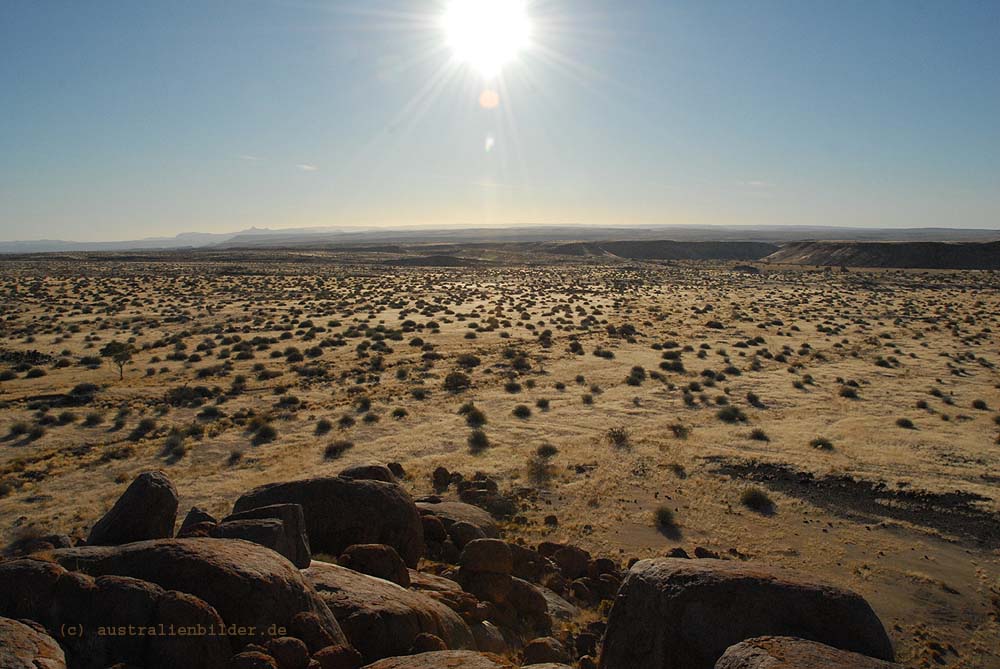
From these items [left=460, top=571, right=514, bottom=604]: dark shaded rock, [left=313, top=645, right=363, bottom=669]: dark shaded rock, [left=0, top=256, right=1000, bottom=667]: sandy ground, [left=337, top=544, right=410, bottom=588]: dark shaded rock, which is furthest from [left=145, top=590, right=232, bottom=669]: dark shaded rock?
[left=0, top=256, right=1000, bottom=667]: sandy ground

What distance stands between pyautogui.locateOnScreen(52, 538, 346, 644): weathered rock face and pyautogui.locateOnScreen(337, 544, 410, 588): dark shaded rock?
163 centimetres

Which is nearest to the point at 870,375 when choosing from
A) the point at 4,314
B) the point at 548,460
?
the point at 548,460

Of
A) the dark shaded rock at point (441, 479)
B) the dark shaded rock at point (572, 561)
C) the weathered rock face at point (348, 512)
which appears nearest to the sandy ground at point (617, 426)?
the dark shaded rock at point (441, 479)

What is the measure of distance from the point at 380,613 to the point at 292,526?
1893mm

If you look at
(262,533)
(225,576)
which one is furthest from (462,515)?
(225,576)

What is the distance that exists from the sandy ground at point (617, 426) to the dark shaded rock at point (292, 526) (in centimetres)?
541

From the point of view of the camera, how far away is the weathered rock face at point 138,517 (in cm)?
691

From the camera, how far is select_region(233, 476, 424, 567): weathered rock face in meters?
8.91

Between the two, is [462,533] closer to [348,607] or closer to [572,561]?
[572,561]

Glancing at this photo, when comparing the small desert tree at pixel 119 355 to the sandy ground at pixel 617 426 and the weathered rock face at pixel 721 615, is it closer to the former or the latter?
the sandy ground at pixel 617 426

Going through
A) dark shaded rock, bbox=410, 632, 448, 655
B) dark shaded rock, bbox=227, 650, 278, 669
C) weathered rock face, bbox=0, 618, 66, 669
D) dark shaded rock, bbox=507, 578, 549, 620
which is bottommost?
dark shaded rock, bbox=507, 578, 549, 620

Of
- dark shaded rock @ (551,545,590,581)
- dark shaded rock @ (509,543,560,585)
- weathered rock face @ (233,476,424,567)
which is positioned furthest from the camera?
dark shaded rock @ (551,545,590,581)

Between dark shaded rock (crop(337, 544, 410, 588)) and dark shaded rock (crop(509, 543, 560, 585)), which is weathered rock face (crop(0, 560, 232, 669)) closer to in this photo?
dark shaded rock (crop(337, 544, 410, 588))

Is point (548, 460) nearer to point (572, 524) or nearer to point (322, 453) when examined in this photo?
point (572, 524)
